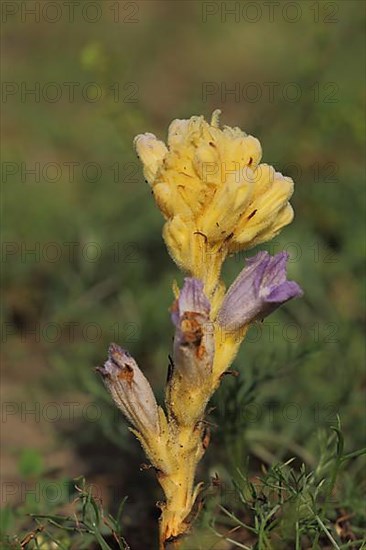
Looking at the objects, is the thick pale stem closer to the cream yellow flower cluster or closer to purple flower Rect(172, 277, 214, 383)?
purple flower Rect(172, 277, 214, 383)

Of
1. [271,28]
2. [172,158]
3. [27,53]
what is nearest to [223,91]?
[271,28]

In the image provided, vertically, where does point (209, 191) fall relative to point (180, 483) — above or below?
above

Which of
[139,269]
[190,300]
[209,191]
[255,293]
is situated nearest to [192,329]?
[190,300]

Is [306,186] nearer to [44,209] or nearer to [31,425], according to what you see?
[44,209]

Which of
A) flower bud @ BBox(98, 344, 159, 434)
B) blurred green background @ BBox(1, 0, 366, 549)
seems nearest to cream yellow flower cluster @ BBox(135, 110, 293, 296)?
flower bud @ BBox(98, 344, 159, 434)

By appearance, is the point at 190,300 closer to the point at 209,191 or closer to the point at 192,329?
the point at 192,329
